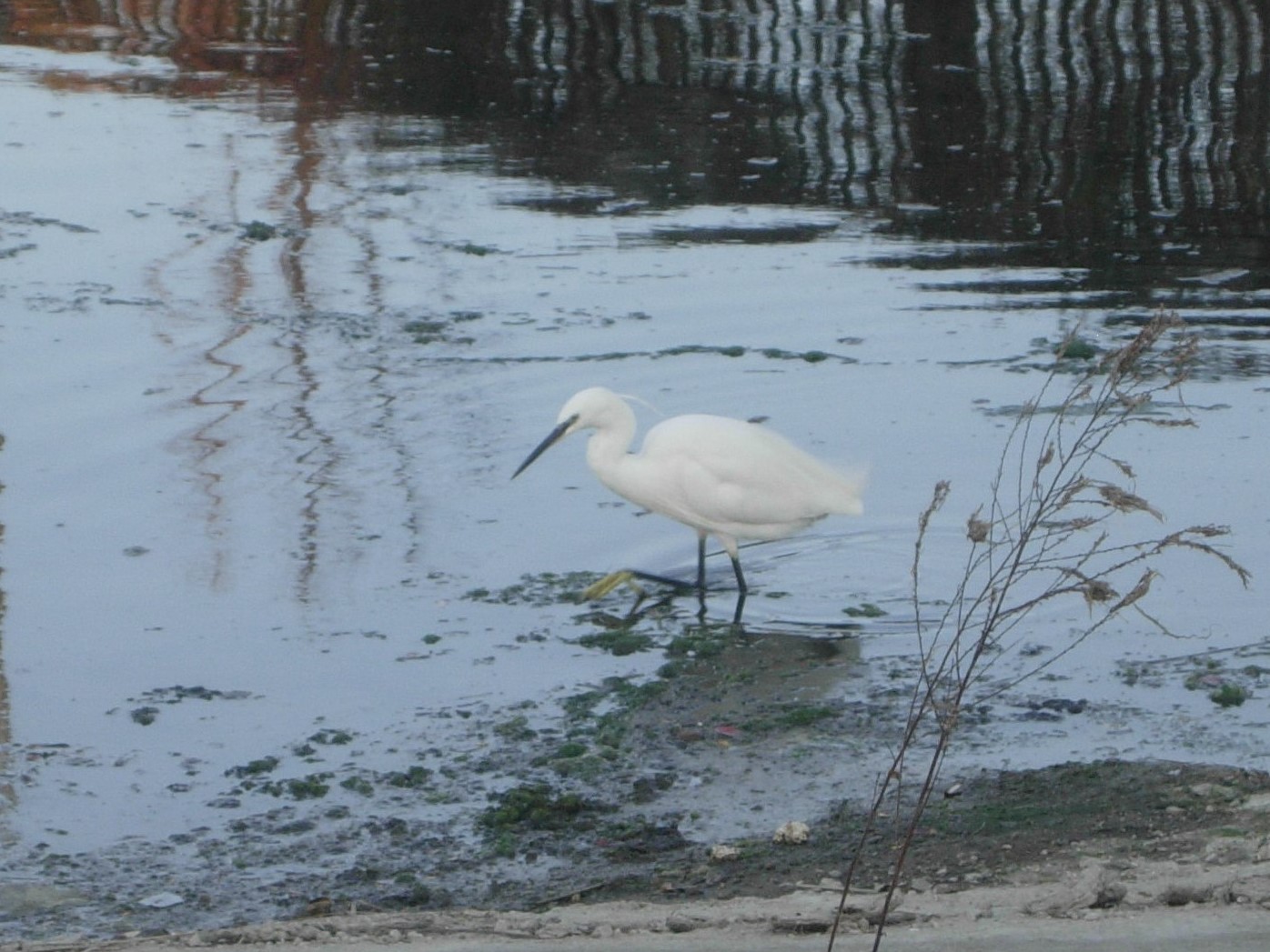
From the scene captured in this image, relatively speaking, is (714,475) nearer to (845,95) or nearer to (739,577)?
(739,577)

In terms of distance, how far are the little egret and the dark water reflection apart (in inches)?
134

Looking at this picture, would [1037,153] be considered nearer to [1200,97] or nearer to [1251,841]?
[1200,97]

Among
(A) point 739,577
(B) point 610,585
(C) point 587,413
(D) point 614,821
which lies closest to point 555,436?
(C) point 587,413

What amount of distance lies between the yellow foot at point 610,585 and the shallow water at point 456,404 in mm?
58

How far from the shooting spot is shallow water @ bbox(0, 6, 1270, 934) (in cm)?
523

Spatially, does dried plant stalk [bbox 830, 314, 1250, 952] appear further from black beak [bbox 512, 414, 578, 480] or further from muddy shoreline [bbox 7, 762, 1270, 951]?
black beak [bbox 512, 414, 578, 480]

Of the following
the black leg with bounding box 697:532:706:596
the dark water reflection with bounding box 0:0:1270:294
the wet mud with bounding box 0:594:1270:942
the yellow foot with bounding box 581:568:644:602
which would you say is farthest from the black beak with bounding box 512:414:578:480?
the dark water reflection with bounding box 0:0:1270:294

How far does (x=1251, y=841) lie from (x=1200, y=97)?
9.67 meters

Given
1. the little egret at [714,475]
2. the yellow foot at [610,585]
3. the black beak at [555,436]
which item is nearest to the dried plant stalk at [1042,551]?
the little egret at [714,475]

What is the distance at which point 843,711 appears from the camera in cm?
519

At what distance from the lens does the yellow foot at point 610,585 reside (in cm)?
600

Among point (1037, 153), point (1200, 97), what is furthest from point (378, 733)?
point (1200, 97)

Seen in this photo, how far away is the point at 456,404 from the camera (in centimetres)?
762

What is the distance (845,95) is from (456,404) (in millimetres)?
5696
